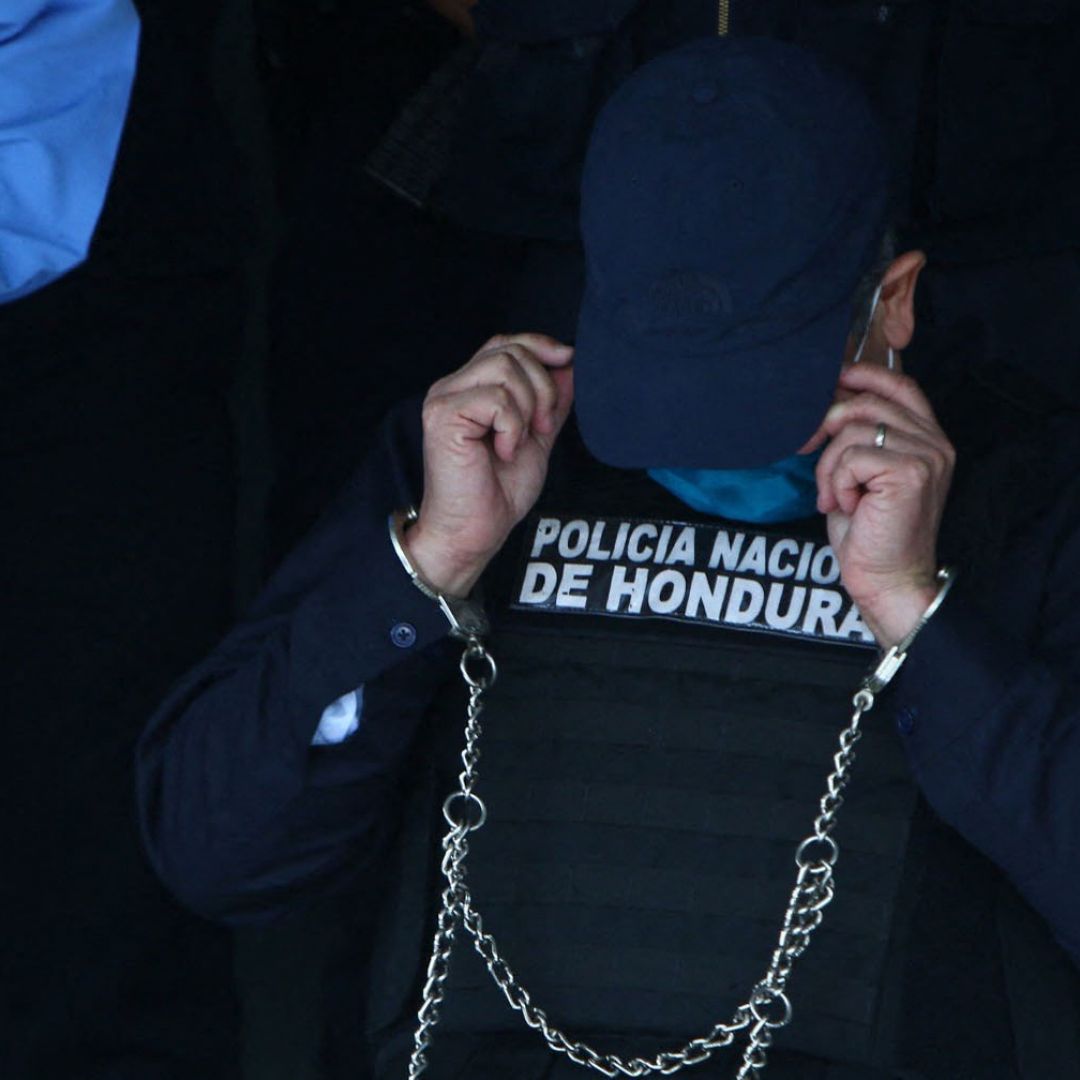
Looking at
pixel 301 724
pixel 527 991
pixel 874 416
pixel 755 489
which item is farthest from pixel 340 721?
pixel 874 416

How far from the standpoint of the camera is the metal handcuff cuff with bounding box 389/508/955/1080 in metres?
1.62

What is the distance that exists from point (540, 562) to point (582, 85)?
493mm

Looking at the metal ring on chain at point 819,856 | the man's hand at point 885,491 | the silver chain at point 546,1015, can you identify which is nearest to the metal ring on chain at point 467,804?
the silver chain at point 546,1015

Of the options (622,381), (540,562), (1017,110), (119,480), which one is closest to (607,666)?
(540,562)

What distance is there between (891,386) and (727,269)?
154 mm

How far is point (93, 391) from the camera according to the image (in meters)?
1.94

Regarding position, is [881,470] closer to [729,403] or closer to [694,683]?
[729,403]

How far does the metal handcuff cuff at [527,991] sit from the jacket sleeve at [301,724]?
4cm

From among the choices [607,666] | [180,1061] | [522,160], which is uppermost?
[522,160]

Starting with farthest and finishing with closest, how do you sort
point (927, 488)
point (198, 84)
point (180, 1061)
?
point (198, 84), point (180, 1061), point (927, 488)

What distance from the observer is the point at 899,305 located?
1.62 metres

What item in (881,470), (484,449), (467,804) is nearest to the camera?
(881,470)

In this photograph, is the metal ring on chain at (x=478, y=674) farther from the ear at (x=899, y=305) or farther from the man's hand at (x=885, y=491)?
the ear at (x=899, y=305)

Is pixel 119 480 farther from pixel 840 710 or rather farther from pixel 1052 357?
pixel 1052 357
